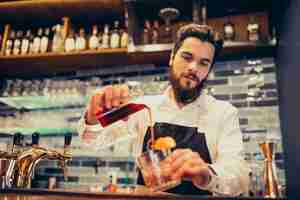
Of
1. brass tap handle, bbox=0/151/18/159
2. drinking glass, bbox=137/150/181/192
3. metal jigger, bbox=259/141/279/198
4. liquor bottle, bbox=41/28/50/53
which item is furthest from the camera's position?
liquor bottle, bbox=41/28/50/53

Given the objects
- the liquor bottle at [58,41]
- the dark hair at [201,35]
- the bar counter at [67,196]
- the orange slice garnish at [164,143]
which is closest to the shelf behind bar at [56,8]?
the liquor bottle at [58,41]

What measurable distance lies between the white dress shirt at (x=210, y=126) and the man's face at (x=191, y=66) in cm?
7

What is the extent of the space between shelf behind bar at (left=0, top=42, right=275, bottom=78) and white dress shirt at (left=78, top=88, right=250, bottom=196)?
0.29 meters

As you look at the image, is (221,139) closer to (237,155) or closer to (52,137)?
(237,155)

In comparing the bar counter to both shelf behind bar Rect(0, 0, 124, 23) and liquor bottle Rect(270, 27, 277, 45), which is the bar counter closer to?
liquor bottle Rect(270, 27, 277, 45)

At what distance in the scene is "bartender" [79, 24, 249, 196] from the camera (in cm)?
190

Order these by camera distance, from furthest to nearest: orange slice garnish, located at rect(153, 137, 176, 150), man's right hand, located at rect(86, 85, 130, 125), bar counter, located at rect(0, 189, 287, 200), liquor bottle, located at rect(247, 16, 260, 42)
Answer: liquor bottle, located at rect(247, 16, 260, 42) < orange slice garnish, located at rect(153, 137, 176, 150) < man's right hand, located at rect(86, 85, 130, 125) < bar counter, located at rect(0, 189, 287, 200)

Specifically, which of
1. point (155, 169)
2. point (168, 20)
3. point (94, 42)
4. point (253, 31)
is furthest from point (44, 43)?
point (155, 169)

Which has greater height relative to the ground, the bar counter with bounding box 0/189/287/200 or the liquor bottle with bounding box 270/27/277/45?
the liquor bottle with bounding box 270/27/277/45

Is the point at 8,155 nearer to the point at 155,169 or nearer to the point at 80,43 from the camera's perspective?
the point at 155,169

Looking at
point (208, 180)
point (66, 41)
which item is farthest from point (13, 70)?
point (208, 180)

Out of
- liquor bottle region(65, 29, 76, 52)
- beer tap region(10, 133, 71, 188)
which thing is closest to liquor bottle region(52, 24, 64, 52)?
liquor bottle region(65, 29, 76, 52)

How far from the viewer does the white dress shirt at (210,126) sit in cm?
188

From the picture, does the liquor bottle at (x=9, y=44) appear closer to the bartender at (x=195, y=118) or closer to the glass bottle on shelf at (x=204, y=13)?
the bartender at (x=195, y=118)
